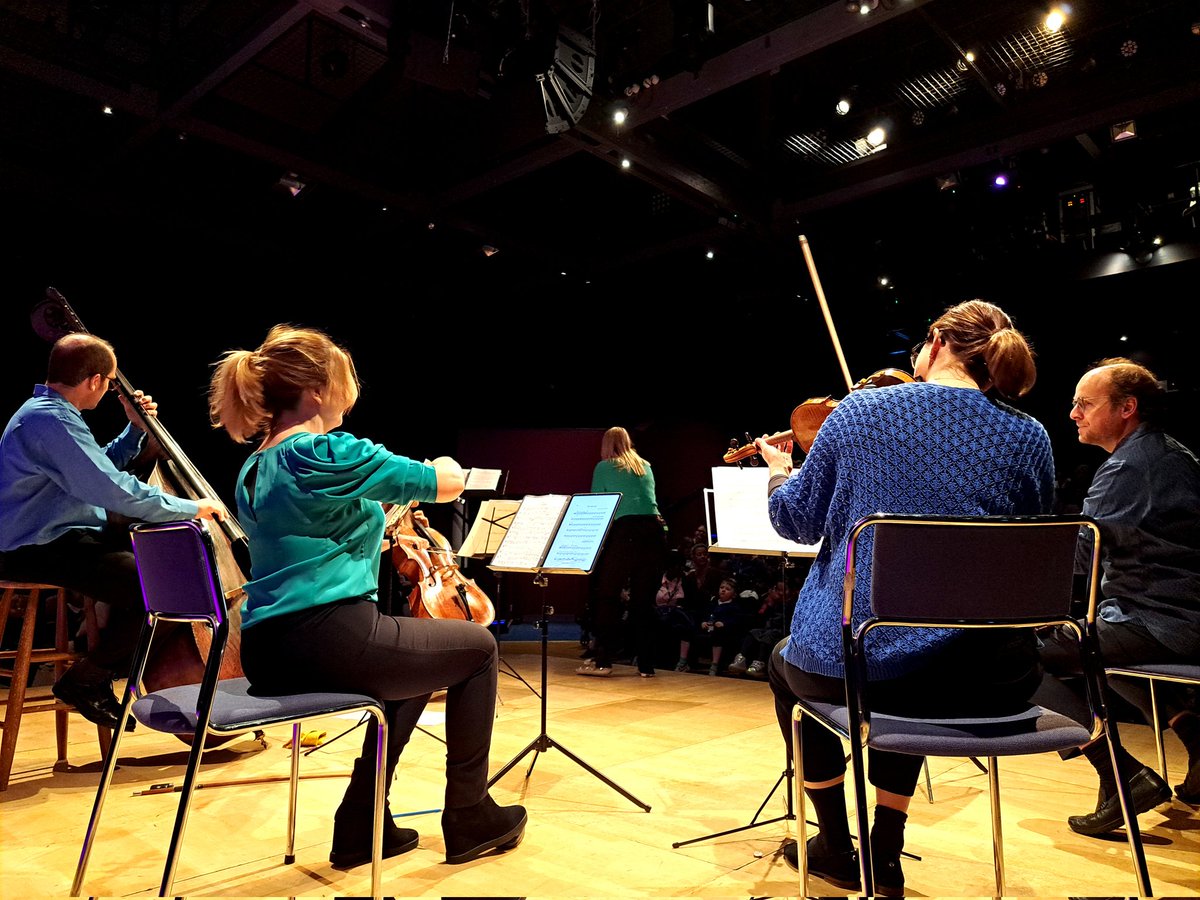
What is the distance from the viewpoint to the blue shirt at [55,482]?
2871 mm

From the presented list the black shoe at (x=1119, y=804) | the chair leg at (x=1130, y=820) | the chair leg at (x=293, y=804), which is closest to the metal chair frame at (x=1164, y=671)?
the black shoe at (x=1119, y=804)

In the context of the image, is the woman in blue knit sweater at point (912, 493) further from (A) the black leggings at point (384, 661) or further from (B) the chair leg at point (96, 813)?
(B) the chair leg at point (96, 813)

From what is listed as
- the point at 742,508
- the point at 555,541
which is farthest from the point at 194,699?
the point at 742,508

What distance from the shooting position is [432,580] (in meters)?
3.61

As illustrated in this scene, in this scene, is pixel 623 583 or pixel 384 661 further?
pixel 623 583

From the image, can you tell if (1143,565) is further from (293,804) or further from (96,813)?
(96,813)

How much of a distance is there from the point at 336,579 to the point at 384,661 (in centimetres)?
22

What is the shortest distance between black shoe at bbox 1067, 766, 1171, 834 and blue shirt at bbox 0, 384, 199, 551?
3.17 metres

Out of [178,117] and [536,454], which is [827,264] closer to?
[536,454]

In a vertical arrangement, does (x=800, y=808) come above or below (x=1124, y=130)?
below

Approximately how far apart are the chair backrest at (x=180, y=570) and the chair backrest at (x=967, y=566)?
1264 mm

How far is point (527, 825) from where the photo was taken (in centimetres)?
249

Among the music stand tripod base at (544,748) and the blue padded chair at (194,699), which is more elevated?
the blue padded chair at (194,699)

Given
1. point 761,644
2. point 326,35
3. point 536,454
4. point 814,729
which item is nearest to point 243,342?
point 326,35
